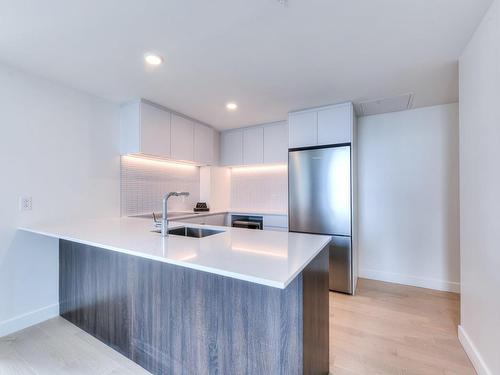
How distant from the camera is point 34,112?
89.2 inches

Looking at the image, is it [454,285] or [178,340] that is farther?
[454,285]

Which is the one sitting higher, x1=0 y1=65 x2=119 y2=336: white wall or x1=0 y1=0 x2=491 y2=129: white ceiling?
x1=0 y1=0 x2=491 y2=129: white ceiling

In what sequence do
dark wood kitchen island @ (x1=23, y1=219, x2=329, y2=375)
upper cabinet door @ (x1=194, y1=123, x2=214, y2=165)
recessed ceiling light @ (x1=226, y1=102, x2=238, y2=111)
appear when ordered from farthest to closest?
upper cabinet door @ (x1=194, y1=123, x2=214, y2=165) < recessed ceiling light @ (x1=226, y1=102, x2=238, y2=111) < dark wood kitchen island @ (x1=23, y1=219, x2=329, y2=375)

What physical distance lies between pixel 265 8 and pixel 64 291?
115 inches

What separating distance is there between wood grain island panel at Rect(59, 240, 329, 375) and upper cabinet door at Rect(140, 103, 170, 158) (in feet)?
4.40

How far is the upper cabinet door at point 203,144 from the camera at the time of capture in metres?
3.67

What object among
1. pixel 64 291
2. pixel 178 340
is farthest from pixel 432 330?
pixel 64 291

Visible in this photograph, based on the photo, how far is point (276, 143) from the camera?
3.74 meters

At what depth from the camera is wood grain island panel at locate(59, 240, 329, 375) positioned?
118 cm

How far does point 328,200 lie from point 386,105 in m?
1.35

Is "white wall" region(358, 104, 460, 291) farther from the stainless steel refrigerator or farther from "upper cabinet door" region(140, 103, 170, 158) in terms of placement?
"upper cabinet door" region(140, 103, 170, 158)

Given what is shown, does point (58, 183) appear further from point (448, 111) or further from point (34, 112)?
point (448, 111)

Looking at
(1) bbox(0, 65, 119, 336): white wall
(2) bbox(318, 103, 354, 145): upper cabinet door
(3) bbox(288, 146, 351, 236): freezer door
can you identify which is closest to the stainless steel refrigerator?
(3) bbox(288, 146, 351, 236): freezer door

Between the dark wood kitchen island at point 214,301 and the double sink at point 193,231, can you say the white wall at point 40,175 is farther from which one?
the double sink at point 193,231
